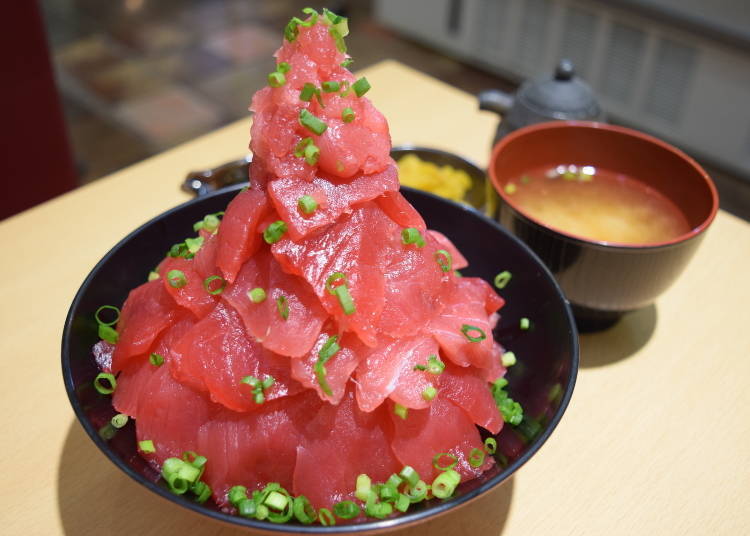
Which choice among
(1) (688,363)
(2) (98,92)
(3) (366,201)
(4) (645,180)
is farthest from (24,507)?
(2) (98,92)

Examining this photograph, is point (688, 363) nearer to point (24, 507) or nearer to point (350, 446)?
point (350, 446)

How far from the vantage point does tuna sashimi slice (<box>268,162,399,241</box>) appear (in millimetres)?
760

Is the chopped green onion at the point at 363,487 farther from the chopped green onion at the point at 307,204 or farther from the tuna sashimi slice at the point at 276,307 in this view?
the chopped green onion at the point at 307,204

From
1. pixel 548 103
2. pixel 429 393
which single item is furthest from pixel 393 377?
pixel 548 103

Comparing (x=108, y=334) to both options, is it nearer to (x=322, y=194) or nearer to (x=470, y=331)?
(x=322, y=194)

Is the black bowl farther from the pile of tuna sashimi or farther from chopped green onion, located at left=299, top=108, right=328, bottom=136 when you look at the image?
chopped green onion, located at left=299, top=108, right=328, bottom=136

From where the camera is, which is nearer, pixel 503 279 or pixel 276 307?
pixel 276 307

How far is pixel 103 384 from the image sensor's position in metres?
0.87

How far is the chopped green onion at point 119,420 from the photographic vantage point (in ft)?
2.69

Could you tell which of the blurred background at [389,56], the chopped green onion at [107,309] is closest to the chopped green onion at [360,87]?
the chopped green onion at [107,309]

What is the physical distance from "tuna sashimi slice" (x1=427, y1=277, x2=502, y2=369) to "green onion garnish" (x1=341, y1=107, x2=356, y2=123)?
0.28 m

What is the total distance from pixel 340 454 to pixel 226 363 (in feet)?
0.57

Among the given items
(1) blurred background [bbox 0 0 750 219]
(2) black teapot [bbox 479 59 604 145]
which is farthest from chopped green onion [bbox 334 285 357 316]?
(1) blurred background [bbox 0 0 750 219]

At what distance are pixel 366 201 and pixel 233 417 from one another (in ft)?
1.01
